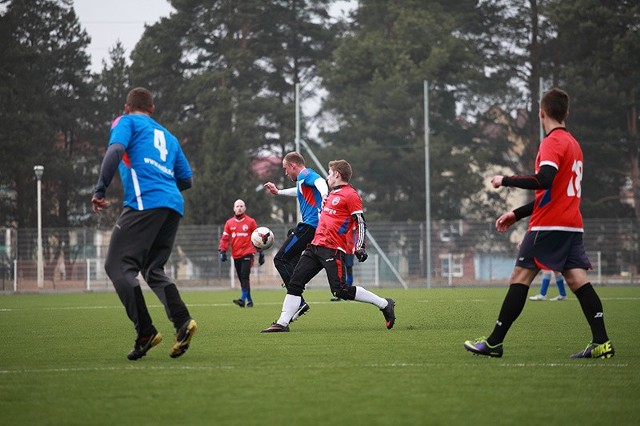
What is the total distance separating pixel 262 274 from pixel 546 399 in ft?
110

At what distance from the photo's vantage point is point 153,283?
27.9 feet

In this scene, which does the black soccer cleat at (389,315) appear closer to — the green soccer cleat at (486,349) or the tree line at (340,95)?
the green soccer cleat at (486,349)

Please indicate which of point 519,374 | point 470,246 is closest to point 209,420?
point 519,374

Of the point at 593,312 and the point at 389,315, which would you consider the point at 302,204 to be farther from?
the point at 593,312

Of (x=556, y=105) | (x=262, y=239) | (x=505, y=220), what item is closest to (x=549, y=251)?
(x=505, y=220)

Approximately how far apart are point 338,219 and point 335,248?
351mm

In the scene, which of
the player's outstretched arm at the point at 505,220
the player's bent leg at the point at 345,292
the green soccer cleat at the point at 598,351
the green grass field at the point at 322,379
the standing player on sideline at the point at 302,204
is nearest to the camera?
the green grass field at the point at 322,379

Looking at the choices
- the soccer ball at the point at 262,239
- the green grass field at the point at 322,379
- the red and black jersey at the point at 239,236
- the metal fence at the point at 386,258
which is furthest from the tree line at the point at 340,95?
the green grass field at the point at 322,379

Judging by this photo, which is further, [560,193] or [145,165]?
[145,165]

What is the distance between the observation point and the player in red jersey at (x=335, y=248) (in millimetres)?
11633

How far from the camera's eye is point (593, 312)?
830 centimetres

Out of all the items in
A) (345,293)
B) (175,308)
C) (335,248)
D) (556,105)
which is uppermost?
(556,105)

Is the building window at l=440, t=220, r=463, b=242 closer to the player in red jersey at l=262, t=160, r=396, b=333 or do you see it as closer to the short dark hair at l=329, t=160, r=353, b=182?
the player in red jersey at l=262, t=160, r=396, b=333

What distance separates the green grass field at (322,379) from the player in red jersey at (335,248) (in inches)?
15.4
